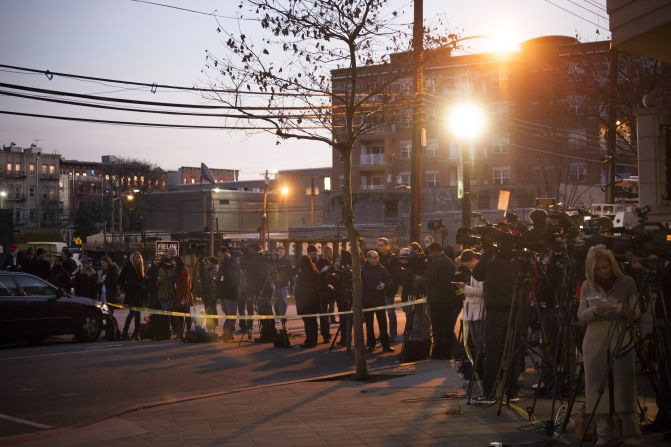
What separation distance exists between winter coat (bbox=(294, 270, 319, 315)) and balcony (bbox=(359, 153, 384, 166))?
61.3 meters

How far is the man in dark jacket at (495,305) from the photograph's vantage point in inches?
393

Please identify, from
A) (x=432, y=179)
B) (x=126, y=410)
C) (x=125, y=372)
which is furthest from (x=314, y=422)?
(x=432, y=179)

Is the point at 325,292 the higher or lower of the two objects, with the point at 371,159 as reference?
lower

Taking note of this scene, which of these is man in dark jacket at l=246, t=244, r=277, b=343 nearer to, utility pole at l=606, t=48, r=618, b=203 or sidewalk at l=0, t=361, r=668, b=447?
sidewalk at l=0, t=361, r=668, b=447

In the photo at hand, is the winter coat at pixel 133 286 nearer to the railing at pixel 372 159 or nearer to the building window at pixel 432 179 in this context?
the building window at pixel 432 179

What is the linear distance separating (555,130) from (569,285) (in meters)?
48.9

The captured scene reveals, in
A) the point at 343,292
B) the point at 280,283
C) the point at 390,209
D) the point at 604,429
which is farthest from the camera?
the point at 390,209

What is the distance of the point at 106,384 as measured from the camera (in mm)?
13266

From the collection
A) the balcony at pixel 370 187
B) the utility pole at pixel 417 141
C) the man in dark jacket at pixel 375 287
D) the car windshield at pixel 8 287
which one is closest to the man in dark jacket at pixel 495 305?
the man in dark jacket at pixel 375 287

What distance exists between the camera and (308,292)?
18.1 m

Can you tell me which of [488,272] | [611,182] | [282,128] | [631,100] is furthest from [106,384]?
[631,100]

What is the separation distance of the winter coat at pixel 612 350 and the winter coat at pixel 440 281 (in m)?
7.06

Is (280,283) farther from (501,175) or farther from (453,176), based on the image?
(453,176)

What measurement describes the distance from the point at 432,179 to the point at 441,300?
6065cm
